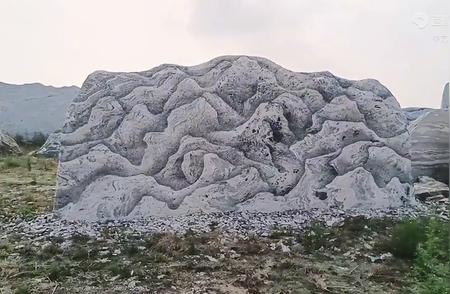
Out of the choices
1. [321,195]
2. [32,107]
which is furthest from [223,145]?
[32,107]

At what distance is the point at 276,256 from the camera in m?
2.28

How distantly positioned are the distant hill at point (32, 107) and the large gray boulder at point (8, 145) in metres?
0.04

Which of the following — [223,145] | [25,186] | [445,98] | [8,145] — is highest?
[445,98]

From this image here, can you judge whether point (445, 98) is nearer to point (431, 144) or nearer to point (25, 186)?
point (431, 144)

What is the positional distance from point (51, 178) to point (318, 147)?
4.86ft

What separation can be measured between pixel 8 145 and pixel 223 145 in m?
1.61

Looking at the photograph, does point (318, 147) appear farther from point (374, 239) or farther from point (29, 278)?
point (29, 278)

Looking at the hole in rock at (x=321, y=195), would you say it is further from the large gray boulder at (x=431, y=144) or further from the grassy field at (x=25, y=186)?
the grassy field at (x=25, y=186)

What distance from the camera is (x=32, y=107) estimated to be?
317 centimetres

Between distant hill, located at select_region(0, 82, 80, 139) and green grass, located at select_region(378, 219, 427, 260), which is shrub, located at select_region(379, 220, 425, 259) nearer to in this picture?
green grass, located at select_region(378, 219, 427, 260)

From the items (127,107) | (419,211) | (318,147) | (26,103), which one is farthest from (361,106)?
(26,103)

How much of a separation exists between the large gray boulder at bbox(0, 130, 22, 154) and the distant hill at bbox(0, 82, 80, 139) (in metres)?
0.04

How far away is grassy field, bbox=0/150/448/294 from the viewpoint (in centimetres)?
211

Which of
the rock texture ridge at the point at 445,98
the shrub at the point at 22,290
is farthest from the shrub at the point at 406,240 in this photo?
the shrub at the point at 22,290
